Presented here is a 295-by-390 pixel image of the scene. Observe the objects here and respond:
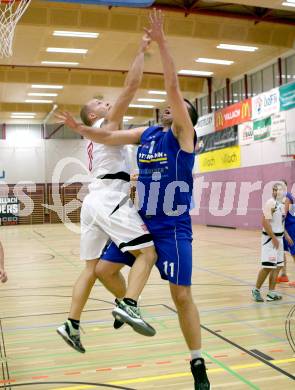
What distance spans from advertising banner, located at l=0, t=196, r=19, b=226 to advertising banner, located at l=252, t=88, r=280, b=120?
17.5m

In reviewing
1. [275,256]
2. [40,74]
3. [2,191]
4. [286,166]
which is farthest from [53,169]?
[275,256]

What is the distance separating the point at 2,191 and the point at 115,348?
27.1 meters

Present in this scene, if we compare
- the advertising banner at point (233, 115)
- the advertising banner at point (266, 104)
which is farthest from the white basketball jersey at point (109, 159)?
the advertising banner at point (233, 115)

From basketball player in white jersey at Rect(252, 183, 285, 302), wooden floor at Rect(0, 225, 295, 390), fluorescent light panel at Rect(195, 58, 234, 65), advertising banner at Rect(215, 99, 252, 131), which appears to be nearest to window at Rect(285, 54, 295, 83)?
advertising banner at Rect(215, 99, 252, 131)

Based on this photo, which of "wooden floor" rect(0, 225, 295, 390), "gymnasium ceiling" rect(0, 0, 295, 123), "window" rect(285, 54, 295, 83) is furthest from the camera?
"window" rect(285, 54, 295, 83)

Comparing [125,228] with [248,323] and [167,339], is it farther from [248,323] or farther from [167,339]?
[248,323]

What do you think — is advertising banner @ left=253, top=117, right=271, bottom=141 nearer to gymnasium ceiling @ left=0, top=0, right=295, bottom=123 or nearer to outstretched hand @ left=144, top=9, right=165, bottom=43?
gymnasium ceiling @ left=0, top=0, right=295, bottom=123

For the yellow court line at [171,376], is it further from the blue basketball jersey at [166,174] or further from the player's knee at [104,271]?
the blue basketball jersey at [166,174]

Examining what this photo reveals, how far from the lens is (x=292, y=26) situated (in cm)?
1647

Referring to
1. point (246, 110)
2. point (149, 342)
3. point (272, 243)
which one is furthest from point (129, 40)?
point (149, 342)

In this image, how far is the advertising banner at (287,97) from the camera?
1680 cm

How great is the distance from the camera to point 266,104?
60.3 feet

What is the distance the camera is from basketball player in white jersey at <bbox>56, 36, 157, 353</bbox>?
3.63 metres

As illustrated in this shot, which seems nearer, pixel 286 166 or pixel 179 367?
pixel 179 367
